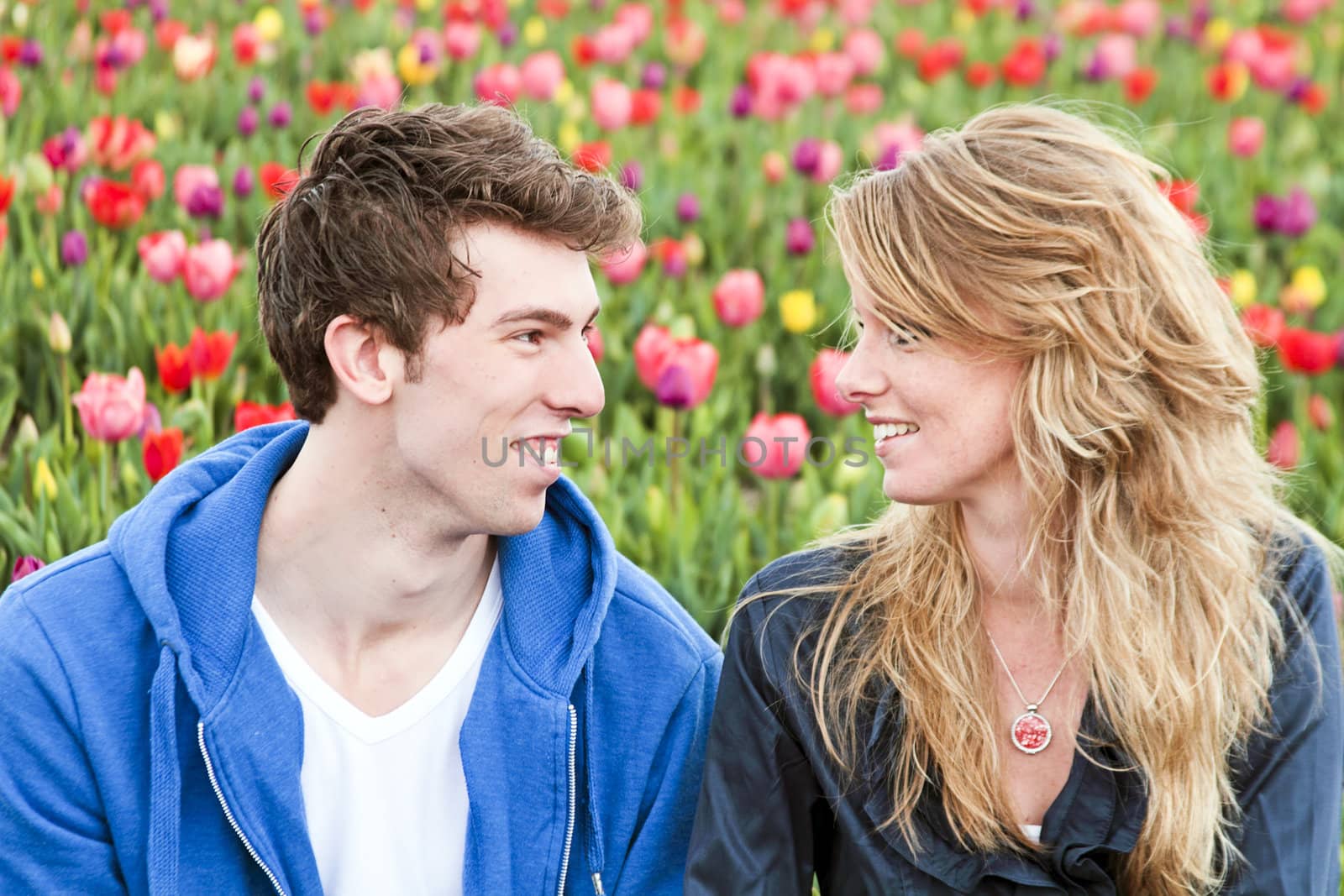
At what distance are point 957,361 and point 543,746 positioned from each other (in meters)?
0.91

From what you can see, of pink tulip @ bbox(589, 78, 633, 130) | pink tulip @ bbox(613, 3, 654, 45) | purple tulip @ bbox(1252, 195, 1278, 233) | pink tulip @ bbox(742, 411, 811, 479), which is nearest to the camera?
pink tulip @ bbox(742, 411, 811, 479)

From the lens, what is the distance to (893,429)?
2586 mm

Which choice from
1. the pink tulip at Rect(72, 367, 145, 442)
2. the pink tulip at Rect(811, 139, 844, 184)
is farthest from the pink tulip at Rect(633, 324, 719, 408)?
the pink tulip at Rect(811, 139, 844, 184)

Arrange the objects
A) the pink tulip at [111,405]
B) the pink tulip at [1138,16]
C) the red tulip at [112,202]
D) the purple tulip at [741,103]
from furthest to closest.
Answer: the pink tulip at [1138,16] < the purple tulip at [741,103] < the red tulip at [112,202] < the pink tulip at [111,405]

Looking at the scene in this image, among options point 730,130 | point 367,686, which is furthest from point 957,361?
point 730,130

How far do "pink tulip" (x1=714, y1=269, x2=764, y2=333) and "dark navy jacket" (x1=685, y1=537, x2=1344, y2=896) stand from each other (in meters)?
1.96

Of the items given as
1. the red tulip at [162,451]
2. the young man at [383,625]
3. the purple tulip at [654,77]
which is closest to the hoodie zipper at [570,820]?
the young man at [383,625]

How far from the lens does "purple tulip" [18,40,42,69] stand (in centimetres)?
543

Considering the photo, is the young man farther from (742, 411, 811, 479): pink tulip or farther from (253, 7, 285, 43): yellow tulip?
(253, 7, 285, 43): yellow tulip

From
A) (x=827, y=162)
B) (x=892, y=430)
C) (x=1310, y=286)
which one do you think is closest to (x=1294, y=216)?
(x=1310, y=286)

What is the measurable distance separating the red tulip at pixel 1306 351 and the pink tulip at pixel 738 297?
56.9 inches

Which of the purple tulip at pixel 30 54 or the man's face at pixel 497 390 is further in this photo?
the purple tulip at pixel 30 54

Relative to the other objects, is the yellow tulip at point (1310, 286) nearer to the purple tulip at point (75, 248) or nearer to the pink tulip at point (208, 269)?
the pink tulip at point (208, 269)

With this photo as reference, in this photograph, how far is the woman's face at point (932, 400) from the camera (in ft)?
8.19
